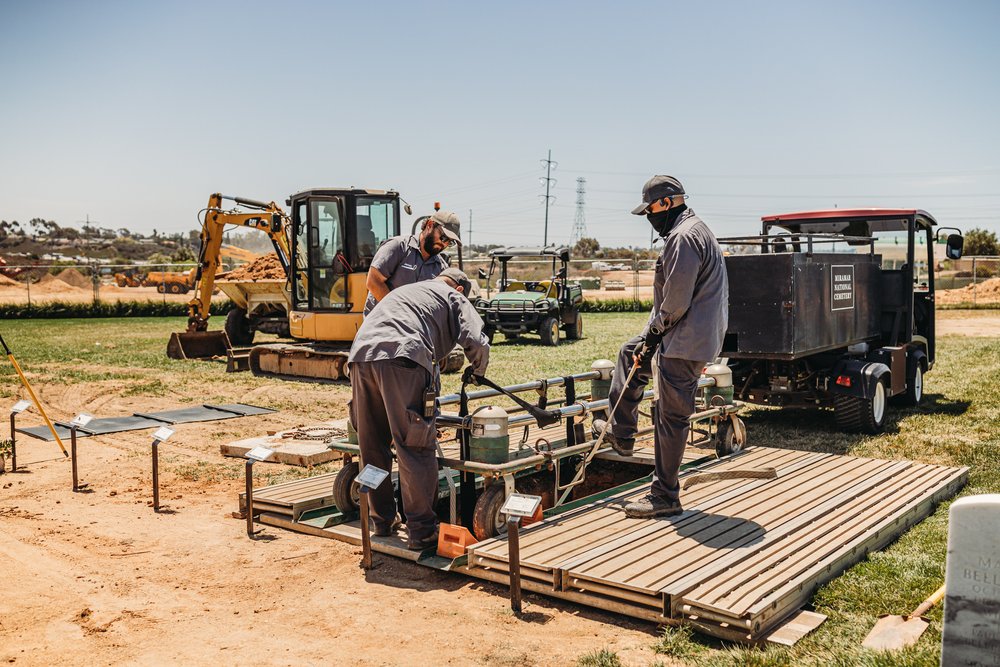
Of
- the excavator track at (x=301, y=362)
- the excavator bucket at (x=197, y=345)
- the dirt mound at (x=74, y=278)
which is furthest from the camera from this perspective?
the dirt mound at (x=74, y=278)

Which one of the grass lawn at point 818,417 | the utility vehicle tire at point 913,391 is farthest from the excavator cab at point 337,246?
the utility vehicle tire at point 913,391

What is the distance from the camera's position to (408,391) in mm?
4934

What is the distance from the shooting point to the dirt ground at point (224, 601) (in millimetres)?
3932

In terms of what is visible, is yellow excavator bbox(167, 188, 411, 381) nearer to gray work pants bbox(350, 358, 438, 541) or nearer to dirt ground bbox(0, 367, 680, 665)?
dirt ground bbox(0, 367, 680, 665)

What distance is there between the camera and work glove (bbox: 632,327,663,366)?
5.42 metres

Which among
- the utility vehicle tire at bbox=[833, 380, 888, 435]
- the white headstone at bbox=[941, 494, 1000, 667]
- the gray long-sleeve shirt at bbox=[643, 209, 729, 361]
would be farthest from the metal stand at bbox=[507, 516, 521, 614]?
the utility vehicle tire at bbox=[833, 380, 888, 435]

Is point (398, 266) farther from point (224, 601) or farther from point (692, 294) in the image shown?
point (224, 601)

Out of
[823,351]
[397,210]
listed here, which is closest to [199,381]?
[397,210]

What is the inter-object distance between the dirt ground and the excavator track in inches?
265

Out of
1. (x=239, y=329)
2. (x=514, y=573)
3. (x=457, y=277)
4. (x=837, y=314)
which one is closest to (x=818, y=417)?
(x=837, y=314)

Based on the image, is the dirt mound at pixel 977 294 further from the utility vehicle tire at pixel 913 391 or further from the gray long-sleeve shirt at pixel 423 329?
the gray long-sleeve shirt at pixel 423 329

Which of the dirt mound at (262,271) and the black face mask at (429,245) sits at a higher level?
the dirt mound at (262,271)

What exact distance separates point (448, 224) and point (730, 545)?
2725 mm

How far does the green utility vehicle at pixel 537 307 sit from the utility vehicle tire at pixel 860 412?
10030 mm
